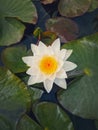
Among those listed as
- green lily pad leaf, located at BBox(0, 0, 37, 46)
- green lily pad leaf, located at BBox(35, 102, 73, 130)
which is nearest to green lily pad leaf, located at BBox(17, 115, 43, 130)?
green lily pad leaf, located at BBox(35, 102, 73, 130)

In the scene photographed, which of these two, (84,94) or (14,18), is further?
(14,18)

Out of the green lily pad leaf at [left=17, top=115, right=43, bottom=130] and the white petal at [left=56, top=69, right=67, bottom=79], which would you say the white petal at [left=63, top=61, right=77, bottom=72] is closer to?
the white petal at [left=56, top=69, right=67, bottom=79]

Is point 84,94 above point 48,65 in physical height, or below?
below

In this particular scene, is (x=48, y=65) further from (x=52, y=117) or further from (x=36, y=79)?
(x=52, y=117)

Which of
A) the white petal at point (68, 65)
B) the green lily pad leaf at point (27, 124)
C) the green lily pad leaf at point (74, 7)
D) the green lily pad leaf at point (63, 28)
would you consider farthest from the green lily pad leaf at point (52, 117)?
the green lily pad leaf at point (74, 7)

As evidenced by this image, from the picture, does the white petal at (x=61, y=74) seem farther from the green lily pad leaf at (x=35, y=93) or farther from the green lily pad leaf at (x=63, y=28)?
the green lily pad leaf at (x=63, y=28)

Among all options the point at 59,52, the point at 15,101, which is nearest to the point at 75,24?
the point at 59,52

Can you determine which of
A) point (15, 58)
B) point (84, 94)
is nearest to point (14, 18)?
point (15, 58)
